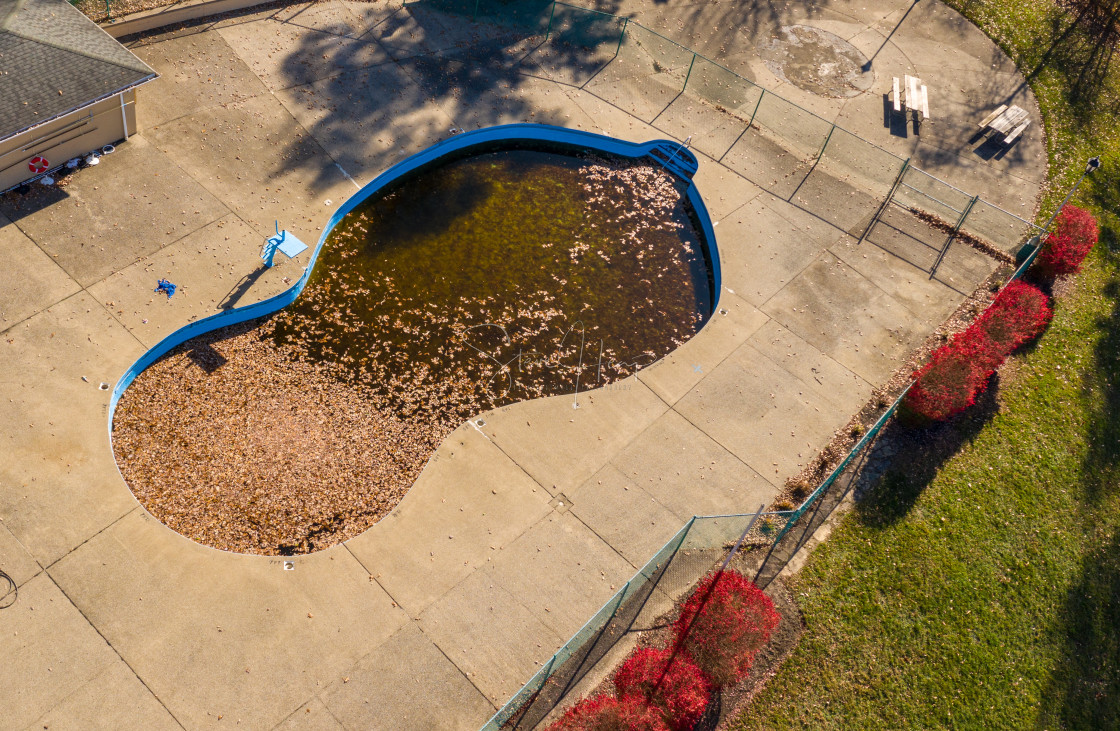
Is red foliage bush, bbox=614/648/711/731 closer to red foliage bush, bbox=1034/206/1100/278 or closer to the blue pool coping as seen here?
the blue pool coping

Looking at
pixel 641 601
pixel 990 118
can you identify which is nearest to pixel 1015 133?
pixel 990 118

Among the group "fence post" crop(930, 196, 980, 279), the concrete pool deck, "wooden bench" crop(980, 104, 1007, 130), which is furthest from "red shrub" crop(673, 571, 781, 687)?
"wooden bench" crop(980, 104, 1007, 130)

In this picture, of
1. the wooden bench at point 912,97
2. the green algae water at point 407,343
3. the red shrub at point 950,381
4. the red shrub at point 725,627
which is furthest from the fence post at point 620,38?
the red shrub at point 725,627

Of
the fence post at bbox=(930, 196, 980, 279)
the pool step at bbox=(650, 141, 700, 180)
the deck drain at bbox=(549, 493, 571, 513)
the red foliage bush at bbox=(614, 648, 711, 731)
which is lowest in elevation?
the deck drain at bbox=(549, 493, 571, 513)

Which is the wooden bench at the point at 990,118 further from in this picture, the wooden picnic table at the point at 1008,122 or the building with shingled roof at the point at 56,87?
the building with shingled roof at the point at 56,87

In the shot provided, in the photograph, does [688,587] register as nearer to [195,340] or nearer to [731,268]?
[731,268]
